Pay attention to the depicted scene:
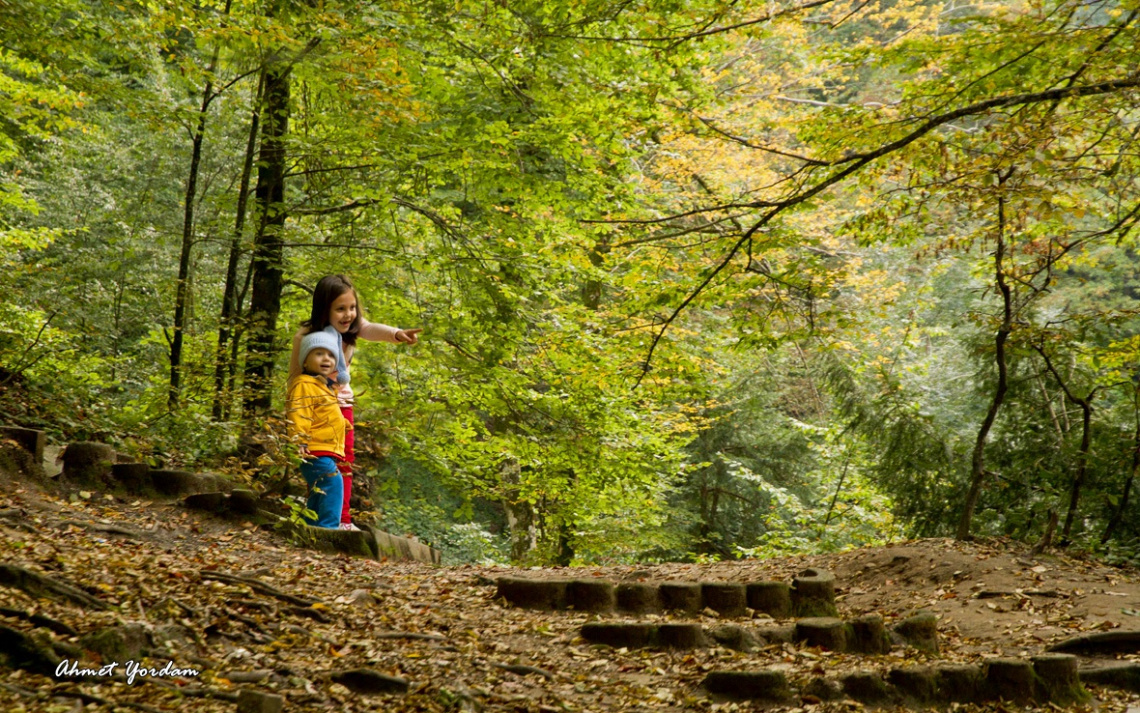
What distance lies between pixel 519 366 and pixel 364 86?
454 cm

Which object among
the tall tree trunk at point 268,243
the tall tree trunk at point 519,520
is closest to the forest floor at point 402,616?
the tall tree trunk at point 268,243

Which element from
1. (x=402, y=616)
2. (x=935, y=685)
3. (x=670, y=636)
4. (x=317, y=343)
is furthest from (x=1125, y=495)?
(x=317, y=343)

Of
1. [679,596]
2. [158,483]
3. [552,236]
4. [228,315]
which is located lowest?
→ [679,596]

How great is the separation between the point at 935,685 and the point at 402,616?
9.54 feet

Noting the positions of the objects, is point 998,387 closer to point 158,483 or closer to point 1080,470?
point 1080,470

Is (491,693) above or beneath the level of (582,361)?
beneath

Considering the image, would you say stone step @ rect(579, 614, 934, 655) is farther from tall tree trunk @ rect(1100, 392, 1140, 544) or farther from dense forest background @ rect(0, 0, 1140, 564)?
tall tree trunk @ rect(1100, 392, 1140, 544)

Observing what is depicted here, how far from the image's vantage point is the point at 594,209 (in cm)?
1046

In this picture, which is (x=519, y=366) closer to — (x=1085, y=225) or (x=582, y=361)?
(x=582, y=361)

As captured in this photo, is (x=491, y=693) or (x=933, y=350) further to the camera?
(x=933, y=350)

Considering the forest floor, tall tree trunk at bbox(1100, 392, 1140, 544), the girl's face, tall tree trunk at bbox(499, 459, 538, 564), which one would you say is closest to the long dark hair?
the girl's face

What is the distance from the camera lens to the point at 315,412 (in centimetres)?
648

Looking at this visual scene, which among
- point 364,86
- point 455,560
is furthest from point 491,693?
point 455,560

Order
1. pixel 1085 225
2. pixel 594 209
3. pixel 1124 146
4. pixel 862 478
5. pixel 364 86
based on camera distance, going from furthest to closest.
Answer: pixel 1085 225, pixel 862 478, pixel 594 209, pixel 364 86, pixel 1124 146
